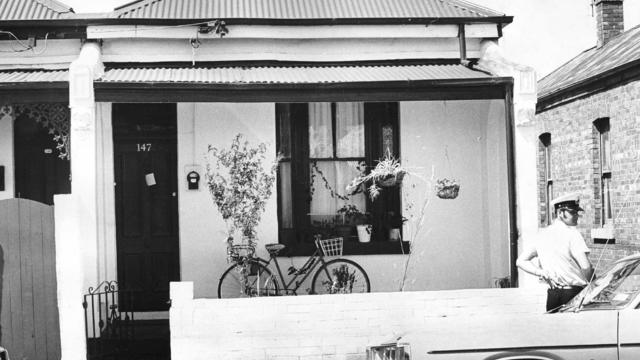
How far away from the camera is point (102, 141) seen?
428 inches

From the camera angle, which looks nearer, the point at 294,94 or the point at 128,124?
the point at 294,94

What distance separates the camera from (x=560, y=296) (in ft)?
25.0

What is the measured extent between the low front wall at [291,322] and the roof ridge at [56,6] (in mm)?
4806

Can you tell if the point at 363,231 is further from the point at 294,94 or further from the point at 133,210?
the point at 133,210

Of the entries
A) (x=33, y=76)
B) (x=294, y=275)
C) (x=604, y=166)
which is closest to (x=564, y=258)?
(x=294, y=275)

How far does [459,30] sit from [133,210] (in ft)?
16.1

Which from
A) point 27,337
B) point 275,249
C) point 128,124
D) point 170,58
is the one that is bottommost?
point 27,337

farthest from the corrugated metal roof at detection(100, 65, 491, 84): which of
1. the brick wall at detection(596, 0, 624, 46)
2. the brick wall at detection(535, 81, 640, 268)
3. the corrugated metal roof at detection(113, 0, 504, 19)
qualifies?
the brick wall at detection(596, 0, 624, 46)

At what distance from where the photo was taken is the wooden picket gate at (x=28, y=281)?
9031 millimetres

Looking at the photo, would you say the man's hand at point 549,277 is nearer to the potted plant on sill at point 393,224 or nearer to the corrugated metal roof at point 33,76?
the potted plant on sill at point 393,224

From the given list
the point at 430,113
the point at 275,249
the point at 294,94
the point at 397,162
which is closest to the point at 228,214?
the point at 275,249

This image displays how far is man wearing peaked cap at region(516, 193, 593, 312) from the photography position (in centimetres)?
752

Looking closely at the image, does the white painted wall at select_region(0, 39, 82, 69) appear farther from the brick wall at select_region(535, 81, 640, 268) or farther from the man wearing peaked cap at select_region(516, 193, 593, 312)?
the brick wall at select_region(535, 81, 640, 268)

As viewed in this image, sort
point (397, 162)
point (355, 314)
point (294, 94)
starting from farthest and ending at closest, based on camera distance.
Result: 1. point (397, 162)
2. point (294, 94)
3. point (355, 314)
